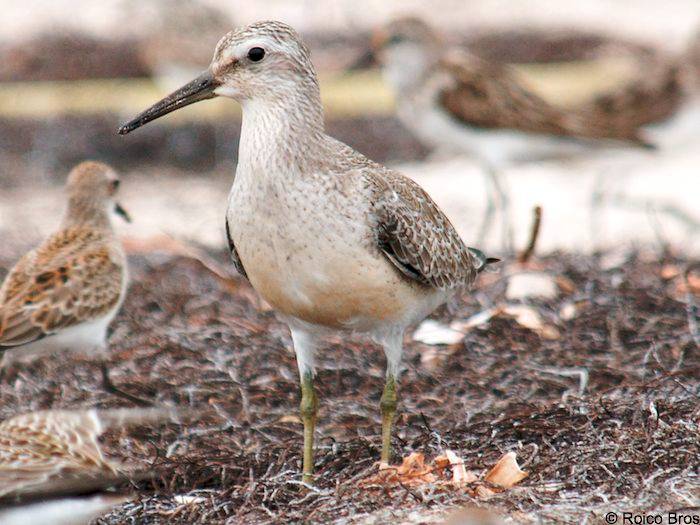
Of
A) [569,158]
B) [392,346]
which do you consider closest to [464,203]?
[569,158]

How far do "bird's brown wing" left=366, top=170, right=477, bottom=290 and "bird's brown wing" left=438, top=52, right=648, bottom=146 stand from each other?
3629 millimetres

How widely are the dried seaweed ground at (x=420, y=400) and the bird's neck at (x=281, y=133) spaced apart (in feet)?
3.75

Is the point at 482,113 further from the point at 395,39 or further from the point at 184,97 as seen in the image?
the point at 184,97

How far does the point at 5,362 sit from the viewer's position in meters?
6.15

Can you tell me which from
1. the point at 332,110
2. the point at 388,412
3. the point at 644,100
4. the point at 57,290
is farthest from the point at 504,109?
the point at 332,110

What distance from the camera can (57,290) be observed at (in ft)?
20.5

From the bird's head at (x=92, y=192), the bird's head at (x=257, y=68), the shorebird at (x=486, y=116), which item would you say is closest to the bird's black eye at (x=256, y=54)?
the bird's head at (x=257, y=68)

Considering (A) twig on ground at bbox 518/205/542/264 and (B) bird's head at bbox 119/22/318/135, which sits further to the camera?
(A) twig on ground at bbox 518/205/542/264

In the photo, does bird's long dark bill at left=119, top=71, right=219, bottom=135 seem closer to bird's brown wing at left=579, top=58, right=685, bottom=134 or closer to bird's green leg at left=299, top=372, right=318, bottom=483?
bird's green leg at left=299, top=372, right=318, bottom=483

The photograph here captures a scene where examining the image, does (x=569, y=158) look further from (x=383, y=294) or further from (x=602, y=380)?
(x=383, y=294)

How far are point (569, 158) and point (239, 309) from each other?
330cm

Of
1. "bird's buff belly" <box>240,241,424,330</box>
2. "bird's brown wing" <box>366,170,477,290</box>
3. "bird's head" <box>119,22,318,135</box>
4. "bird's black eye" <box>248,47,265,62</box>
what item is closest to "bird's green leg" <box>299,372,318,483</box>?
"bird's buff belly" <box>240,241,424,330</box>

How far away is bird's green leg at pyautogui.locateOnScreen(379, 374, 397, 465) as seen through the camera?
488cm

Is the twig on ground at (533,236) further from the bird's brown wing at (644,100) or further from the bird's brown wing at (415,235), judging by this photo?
the bird's brown wing at (644,100)
